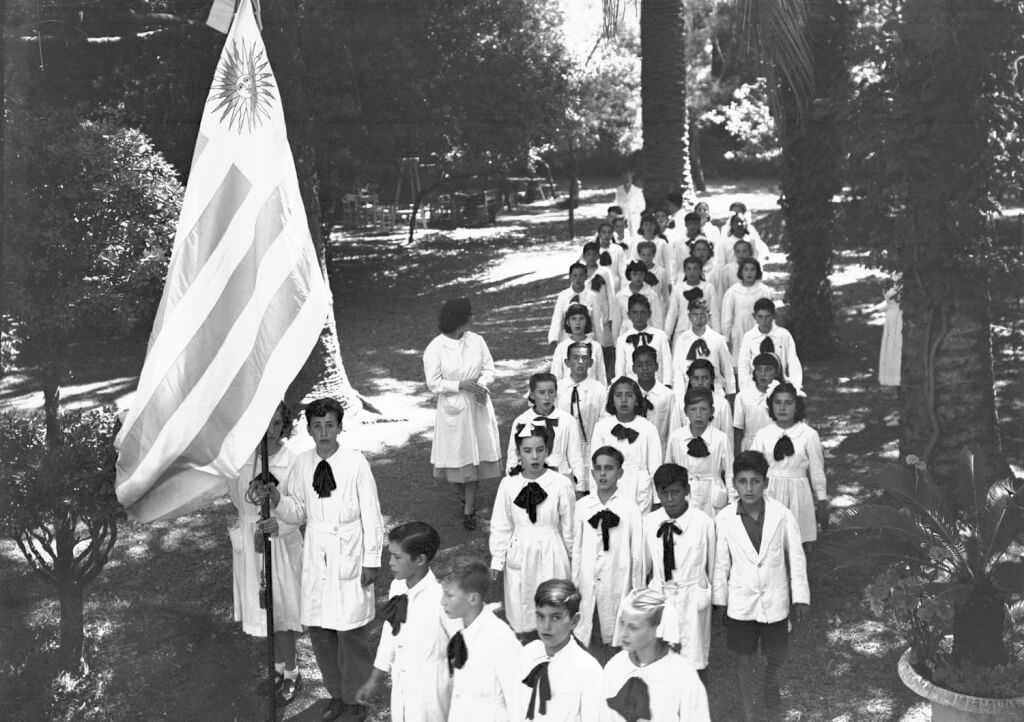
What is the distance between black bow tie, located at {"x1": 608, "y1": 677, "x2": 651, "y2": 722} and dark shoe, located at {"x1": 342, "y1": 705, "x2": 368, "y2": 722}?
2.67m

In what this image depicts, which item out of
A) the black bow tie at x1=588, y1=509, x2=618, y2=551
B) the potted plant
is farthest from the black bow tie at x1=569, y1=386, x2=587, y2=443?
the potted plant

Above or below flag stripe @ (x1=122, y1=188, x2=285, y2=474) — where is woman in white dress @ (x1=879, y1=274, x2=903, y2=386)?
below

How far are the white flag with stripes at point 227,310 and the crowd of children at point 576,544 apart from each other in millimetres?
720

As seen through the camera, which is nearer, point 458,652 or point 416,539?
point 458,652

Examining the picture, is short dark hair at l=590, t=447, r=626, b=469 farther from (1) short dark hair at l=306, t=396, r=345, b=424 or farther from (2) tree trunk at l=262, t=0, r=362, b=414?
(2) tree trunk at l=262, t=0, r=362, b=414

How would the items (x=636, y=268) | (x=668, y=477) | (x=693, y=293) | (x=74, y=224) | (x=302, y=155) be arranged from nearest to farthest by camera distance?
(x=668, y=477)
(x=74, y=224)
(x=693, y=293)
(x=636, y=268)
(x=302, y=155)

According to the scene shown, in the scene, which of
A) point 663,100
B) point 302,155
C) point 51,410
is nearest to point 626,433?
point 51,410

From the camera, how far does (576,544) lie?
822 centimetres

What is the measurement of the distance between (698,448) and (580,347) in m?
1.91

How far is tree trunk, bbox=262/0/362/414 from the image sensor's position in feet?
45.3

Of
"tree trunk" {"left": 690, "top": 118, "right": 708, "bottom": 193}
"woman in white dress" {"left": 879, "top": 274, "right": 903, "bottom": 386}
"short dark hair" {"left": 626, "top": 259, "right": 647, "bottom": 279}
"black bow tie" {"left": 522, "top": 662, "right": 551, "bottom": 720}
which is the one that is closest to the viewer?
"black bow tie" {"left": 522, "top": 662, "right": 551, "bottom": 720}

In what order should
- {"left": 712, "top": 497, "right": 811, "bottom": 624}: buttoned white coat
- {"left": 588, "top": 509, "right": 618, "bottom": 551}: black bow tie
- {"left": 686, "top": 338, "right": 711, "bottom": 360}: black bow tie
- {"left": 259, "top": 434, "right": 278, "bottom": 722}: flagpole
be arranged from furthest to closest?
{"left": 686, "top": 338, "right": 711, "bottom": 360}: black bow tie < {"left": 588, "top": 509, "right": 618, "bottom": 551}: black bow tie < {"left": 712, "top": 497, "right": 811, "bottom": 624}: buttoned white coat < {"left": 259, "top": 434, "right": 278, "bottom": 722}: flagpole

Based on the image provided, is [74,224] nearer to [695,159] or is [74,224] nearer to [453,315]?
[453,315]

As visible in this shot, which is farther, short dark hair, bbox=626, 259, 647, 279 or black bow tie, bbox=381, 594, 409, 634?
short dark hair, bbox=626, 259, 647, 279
